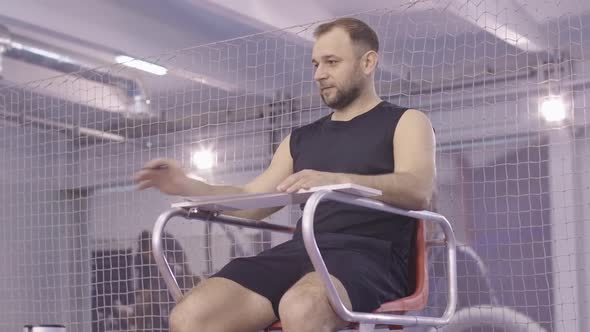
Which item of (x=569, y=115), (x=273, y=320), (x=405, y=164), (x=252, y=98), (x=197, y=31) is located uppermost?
(x=197, y=31)

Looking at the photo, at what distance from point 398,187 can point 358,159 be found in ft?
0.85

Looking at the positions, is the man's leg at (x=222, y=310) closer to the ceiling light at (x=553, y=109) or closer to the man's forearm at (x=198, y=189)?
the man's forearm at (x=198, y=189)

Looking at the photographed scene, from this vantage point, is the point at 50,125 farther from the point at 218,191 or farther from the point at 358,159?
the point at 358,159

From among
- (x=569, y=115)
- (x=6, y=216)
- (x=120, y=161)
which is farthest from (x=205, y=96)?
(x=569, y=115)

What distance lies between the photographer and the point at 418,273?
188 centimetres

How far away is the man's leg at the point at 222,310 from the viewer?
173 centimetres

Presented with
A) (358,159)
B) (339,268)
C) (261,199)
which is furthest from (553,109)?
(261,199)

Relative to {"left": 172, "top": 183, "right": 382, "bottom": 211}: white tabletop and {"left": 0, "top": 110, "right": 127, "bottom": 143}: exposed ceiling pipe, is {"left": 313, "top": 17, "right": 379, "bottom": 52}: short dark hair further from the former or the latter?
{"left": 0, "top": 110, "right": 127, "bottom": 143}: exposed ceiling pipe

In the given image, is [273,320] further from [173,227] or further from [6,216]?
[6,216]

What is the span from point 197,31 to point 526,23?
1.71 metres

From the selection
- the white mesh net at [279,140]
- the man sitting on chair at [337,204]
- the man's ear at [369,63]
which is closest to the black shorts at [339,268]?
the man sitting on chair at [337,204]

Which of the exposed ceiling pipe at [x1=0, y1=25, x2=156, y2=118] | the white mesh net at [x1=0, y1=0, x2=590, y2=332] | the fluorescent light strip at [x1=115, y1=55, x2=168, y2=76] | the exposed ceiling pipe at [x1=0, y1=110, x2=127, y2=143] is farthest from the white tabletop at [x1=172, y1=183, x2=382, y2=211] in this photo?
the fluorescent light strip at [x1=115, y1=55, x2=168, y2=76]

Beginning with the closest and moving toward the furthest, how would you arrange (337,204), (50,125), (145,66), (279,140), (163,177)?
(163,177), (337,204), (279,140), (50,125), (145,66)

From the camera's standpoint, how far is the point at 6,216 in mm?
4887
